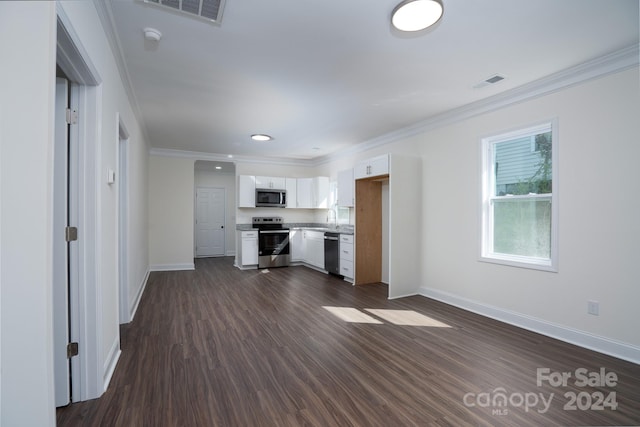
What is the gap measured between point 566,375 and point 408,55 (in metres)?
2.93

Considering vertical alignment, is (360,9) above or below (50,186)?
above

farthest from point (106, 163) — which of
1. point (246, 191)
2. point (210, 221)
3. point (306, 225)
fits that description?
point (210, 221)

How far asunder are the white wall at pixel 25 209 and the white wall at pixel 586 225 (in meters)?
3.97

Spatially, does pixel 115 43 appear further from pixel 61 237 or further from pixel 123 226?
pixel 123 226

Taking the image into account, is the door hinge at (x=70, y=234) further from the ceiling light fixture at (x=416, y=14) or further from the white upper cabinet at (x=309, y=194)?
the white upper cabinet at (x=309, y=194)

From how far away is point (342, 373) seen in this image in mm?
2420

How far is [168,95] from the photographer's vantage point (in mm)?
3643

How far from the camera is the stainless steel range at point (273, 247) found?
6867 mm

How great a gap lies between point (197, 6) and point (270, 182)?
5.25 metres

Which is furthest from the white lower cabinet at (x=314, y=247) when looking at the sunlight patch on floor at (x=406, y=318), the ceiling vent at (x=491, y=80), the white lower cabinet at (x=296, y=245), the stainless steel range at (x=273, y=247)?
the ceiling vent at (x=491, y=80)

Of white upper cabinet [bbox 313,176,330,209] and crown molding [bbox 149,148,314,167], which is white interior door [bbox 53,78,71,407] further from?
white upper cabinet [bbox 313,176,330,209]

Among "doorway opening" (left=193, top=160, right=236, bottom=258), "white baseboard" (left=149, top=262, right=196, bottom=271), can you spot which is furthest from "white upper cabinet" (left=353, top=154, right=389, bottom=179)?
"doorway opening" (left=193, top=160, right=236, bottom=258)

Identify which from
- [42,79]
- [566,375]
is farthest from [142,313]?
[566,375]

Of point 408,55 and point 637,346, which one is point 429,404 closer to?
Result: point 637,346
